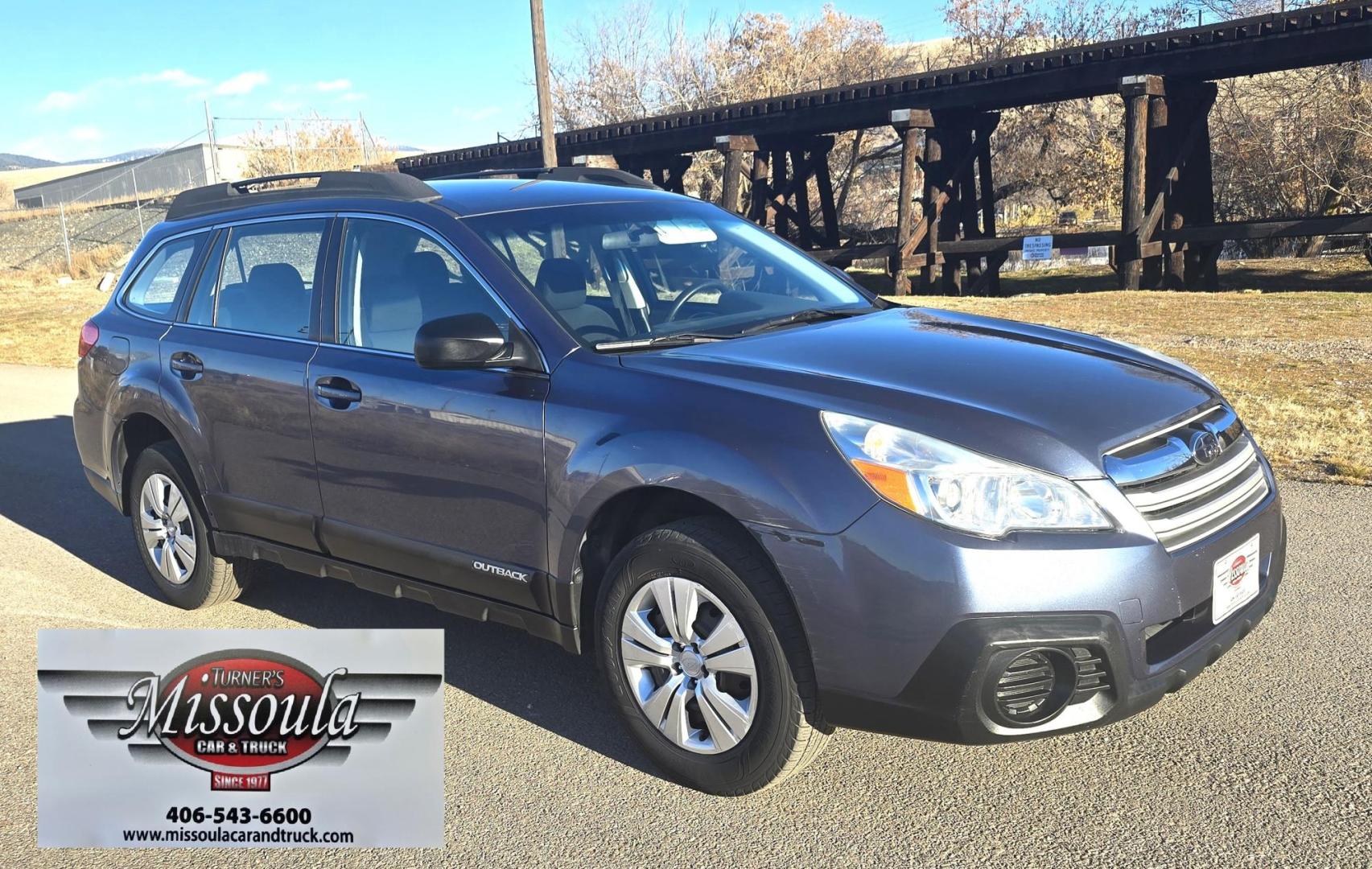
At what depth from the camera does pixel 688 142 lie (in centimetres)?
2716

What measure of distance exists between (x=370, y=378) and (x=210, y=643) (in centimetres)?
122

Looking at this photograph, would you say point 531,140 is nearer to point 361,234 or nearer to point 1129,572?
point 361,234

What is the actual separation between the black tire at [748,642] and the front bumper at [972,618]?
8cm

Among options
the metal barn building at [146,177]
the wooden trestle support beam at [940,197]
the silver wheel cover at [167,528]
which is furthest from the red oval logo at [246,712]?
the metal barn building at [146,177]

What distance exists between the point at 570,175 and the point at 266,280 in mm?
1454

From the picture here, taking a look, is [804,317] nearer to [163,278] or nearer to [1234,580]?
[1234,580]

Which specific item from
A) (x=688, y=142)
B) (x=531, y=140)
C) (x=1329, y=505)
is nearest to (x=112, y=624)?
(x=1329, y=505)

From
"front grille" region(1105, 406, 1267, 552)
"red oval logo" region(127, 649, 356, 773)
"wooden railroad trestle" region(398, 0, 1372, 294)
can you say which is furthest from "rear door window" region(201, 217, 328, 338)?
"wooden railroad trestle" region(398, 0, 1372, 294)

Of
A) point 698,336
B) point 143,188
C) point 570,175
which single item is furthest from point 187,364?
point 143,188

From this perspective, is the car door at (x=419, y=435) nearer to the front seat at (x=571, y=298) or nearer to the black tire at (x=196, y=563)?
the front seat at (x=571, y=298)

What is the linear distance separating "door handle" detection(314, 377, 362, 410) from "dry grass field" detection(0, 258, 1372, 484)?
528cm

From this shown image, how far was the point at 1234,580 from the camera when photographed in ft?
11.1

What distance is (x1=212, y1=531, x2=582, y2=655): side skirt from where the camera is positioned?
3.92 metres

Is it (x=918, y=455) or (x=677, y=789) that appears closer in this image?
(x=918, y=455)
